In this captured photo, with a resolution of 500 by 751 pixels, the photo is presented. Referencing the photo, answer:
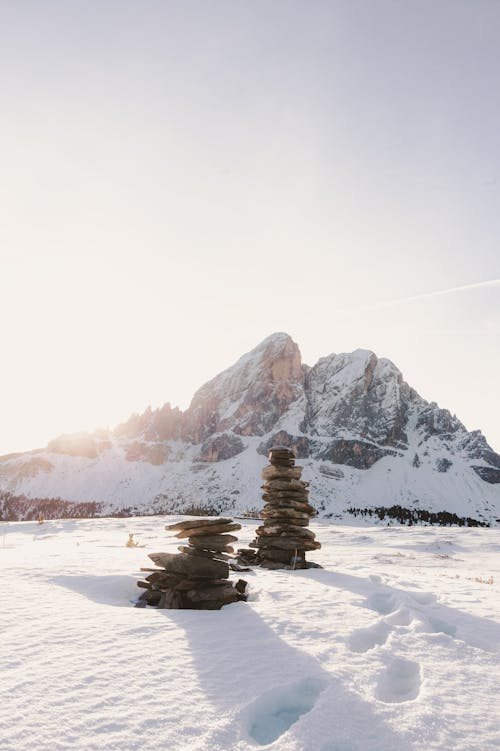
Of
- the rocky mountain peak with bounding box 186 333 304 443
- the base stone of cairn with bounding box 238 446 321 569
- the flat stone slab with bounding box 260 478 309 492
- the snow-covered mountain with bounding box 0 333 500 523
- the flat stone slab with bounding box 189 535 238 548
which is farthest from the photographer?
the rocky mountain peak with bounding box 186 333 304 443

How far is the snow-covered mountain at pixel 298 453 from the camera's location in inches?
5581

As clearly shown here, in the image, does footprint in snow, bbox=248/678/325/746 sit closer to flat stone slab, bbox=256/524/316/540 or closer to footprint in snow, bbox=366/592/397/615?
footprint in snow, bbox=366/592/397/615

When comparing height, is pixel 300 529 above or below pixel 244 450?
below

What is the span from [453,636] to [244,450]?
548ft

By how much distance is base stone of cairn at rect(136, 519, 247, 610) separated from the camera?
7.64 m

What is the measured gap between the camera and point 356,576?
10938 mm

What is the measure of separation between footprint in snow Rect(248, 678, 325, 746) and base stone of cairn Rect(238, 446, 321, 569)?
32.8 feet

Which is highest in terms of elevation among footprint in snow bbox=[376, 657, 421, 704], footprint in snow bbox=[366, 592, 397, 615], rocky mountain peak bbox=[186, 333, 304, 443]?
rocky mountain peak bbox=[186, 333, 304, 443]

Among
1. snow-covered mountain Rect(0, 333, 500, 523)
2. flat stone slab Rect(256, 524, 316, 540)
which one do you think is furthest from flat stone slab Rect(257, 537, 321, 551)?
snow-covered mountain Rect(0, 333, 500, 523)

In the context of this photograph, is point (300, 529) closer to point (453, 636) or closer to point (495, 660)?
point (453, 636)

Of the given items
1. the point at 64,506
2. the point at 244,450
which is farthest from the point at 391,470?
the point at 64,506

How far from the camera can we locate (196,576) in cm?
800

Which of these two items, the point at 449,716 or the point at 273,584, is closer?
the point at 449,716

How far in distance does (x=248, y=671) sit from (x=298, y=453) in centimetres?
15596
